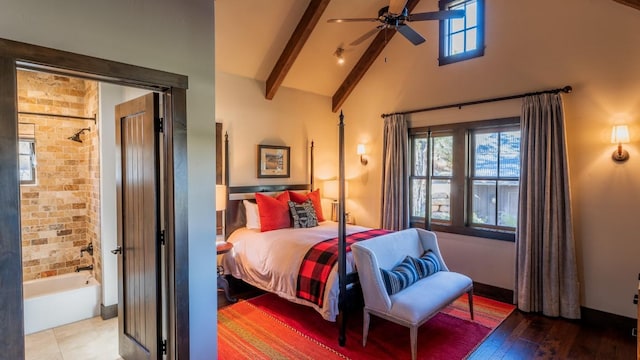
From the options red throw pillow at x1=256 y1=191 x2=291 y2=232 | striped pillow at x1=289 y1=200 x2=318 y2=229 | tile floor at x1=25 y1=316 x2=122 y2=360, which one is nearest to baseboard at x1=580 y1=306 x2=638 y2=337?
striped pillow at x1=289 y1=200 x2=318 y2=229

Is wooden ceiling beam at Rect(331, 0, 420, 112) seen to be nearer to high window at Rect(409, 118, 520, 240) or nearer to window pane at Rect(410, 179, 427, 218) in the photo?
high window at Rect(409, 118, 520, 240)

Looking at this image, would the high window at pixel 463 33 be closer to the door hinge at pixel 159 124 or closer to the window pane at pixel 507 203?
the window pane at pixel 507 203

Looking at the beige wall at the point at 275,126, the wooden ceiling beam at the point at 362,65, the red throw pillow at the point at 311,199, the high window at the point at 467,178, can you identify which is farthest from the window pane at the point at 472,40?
the red throw pillow at the point at 311,199

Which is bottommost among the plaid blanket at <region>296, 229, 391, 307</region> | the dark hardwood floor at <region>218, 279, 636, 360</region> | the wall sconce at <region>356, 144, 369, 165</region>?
the dark hardwood floor at <region>218, 279, 636, 360</region>

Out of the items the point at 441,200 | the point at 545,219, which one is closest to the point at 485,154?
the point at 441,200

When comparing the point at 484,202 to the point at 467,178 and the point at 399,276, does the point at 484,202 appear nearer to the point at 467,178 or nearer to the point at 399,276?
the point at 467,178

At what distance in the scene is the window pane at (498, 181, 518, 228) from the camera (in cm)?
422

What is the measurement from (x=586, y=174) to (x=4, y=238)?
4820 millimetres

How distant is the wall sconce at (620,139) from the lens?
330 centimetres

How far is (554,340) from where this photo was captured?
10.3ft

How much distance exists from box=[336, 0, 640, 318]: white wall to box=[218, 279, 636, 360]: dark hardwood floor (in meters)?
0.30

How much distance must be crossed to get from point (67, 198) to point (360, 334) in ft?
12.2

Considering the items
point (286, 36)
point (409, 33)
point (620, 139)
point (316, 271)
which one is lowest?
point (316, 271)

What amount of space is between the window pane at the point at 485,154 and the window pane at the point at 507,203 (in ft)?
0.69
